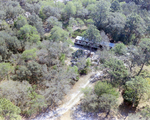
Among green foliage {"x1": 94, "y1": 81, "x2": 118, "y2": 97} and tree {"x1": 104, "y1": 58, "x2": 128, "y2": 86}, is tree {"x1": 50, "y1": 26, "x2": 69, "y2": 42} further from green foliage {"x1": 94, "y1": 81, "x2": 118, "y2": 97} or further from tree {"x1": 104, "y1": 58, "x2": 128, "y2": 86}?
green foliage {"x1": 94, "y1": 81, "x2": 118, "y2": 97}

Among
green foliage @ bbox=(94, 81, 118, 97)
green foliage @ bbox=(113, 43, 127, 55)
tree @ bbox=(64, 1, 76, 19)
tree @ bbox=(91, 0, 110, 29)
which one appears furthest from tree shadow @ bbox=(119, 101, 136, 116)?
tree @ bbox=(64, 1, 76, 19)

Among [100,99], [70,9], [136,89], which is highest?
[70,9]

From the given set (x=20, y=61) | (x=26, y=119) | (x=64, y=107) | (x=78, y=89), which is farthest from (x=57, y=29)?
(x=26, y=119)

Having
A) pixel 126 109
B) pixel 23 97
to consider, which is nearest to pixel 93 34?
pixel 126 109

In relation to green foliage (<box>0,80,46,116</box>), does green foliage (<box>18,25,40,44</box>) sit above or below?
above

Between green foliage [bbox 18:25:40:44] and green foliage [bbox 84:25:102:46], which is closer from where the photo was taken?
green foliage [bbox 18:25:40:44]

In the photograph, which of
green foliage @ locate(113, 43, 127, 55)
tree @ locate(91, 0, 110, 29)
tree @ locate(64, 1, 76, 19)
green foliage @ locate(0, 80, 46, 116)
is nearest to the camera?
green foliage @ locate(0, 80, 46, 116)

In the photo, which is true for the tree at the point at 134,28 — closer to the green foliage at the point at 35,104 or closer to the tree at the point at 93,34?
the tree at the point at 93,34

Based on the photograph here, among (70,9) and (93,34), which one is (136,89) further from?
(70,9)
